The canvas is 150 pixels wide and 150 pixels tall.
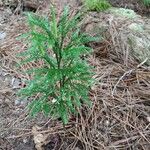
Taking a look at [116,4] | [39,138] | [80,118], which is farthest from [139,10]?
[39,138]

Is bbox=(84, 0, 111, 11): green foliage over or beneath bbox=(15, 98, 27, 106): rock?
over

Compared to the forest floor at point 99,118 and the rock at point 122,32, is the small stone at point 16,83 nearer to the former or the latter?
the forest floor at point 99,118

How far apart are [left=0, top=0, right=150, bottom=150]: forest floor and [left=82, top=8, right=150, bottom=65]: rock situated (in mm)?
92

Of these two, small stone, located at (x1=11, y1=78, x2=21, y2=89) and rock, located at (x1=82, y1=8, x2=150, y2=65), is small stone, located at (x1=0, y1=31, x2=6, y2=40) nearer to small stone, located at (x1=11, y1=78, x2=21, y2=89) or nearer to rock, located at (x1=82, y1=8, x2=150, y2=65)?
small stone, located at (x1=11, y1=78, x2=21, y2=89)

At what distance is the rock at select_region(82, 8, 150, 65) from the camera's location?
9.20ft

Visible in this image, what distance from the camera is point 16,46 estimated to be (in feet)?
9.95

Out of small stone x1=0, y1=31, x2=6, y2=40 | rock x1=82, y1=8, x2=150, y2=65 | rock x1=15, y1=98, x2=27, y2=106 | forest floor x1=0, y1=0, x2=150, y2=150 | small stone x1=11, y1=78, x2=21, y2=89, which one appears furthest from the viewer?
small stone x1=0, y1=31, x2=6, y2=40

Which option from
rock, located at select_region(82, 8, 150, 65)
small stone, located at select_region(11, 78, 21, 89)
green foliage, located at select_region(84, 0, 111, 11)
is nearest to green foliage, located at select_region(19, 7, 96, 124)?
small stone, located at select_region(11, 78, 21, 89)

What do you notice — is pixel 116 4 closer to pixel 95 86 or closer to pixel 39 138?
pixel 95 86

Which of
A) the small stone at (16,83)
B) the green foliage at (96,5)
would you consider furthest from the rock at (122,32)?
the small stone at (16,83)

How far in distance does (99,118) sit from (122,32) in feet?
2.97

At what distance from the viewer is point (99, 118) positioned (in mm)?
2389

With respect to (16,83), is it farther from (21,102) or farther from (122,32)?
(122,32)

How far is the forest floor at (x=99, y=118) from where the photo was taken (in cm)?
228
